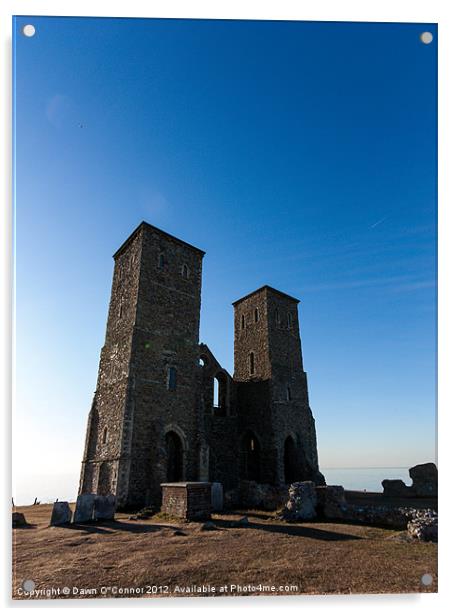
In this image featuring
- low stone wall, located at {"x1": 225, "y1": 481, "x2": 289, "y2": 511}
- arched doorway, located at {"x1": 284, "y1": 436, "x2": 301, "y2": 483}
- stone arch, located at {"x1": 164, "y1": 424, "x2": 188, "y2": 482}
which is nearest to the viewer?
low stone wall, located at {"x1": 225, "y1": 481, "x2": 289, "y2": 511}

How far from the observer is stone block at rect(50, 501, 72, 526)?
10.6 meters

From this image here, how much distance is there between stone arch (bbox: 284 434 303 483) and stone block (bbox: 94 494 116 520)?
14.0 metres

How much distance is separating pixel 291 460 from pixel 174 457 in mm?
8999

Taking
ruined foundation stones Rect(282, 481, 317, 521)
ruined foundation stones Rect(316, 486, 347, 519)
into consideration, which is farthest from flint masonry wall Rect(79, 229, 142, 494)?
ruined foundation stones Rect(316, 486, 347, 519)

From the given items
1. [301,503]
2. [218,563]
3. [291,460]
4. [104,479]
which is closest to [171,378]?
[104,479]

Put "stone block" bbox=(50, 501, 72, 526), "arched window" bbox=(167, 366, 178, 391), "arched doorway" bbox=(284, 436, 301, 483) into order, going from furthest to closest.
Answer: "arched doorway" bbox=(284, 436, 301, 483) → "arched window" bbox=(167, 366, 178, 391) → "stone block" bbox=(50, 501, 72, 526)

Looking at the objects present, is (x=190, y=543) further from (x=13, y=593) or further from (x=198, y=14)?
(x=198, y=14)

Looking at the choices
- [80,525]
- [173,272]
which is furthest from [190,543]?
[173,272]

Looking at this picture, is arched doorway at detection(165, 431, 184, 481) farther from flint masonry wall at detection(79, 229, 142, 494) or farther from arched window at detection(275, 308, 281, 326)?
arched window at detection(275, 308, 281, 326)

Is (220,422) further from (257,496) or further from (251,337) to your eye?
(257,496)

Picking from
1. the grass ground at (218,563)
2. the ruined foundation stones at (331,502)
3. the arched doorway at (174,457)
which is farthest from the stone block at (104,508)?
the ruined foundation stones at (331,502)

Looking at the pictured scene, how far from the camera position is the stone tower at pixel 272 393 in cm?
2305

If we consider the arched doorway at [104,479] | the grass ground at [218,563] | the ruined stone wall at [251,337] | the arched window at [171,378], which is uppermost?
the ruined stone wall at [251,337]

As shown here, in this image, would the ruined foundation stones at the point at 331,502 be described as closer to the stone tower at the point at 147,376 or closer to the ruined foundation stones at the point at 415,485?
the stone tower at the point at 147,376
